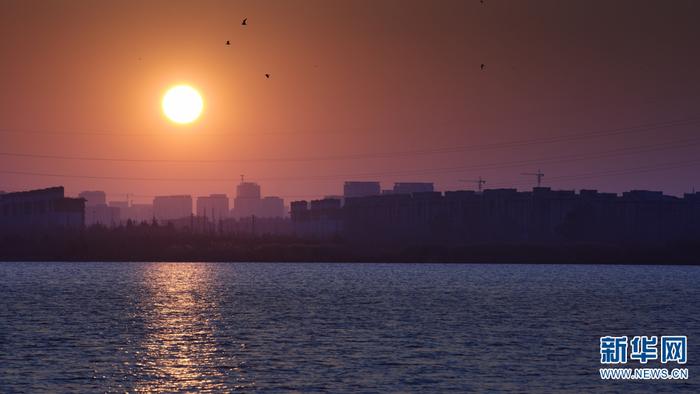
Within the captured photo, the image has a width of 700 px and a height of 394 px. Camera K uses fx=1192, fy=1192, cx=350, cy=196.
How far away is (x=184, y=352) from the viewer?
203 ft

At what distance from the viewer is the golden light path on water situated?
5003 cm

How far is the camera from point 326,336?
6956 cm

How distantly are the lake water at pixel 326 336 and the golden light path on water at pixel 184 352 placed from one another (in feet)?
0.41

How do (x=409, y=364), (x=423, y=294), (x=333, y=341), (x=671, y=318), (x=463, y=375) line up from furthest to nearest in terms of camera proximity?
(x=423, y=294)
(x=671, y=318)
(x=333, y=341)
(x=409, y=364)
(x=463, y=375)

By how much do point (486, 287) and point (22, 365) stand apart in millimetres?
86001

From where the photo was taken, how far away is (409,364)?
184ft

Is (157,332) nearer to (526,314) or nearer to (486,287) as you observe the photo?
(526,314)

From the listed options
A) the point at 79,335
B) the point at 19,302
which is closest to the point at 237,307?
the point at 19,302

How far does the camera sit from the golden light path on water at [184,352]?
50.0 metres

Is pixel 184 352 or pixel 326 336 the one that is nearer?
pixel 184 352

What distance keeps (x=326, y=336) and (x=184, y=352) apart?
1061 centimetres

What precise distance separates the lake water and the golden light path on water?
0.41 feet

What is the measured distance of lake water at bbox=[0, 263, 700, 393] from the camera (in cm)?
5054

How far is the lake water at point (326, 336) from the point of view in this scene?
166 ft
